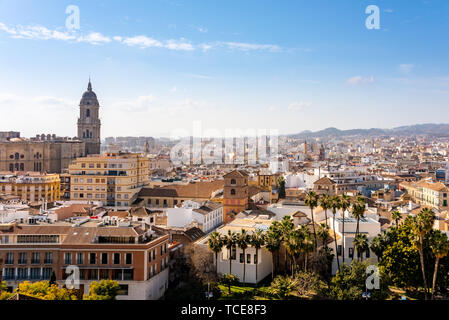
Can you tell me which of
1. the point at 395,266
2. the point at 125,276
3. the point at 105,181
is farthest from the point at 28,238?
the point at 105,181

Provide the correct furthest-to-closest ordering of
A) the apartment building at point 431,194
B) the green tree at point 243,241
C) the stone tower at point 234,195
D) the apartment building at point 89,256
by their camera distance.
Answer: the apartment building at point 431,194, the stone tower at point 234,195, the green tree at point 243,241, the apartment building at point 89,256

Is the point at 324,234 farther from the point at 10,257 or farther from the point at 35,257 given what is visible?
the point at 10,257

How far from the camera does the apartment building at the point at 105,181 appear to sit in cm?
4344

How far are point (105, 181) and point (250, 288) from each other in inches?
1002

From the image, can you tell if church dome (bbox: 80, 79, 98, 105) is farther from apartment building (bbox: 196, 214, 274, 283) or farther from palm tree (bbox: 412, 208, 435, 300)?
palm tree (bbox: 412, 208, 435, 300)

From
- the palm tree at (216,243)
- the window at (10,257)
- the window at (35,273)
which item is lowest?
the window at (35,273)

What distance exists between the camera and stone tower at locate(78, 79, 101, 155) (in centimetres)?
7400

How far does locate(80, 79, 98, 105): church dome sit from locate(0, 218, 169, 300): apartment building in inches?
2138

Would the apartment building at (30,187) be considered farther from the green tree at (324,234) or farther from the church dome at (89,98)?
the green tree at (324,234)

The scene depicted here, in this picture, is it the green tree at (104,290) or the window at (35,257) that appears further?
the window at (35,257)

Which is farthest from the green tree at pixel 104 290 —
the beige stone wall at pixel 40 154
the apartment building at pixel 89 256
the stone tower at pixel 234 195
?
the beige stone wall at pixel 40 154

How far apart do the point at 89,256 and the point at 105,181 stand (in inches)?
935

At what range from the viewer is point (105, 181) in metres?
43.7

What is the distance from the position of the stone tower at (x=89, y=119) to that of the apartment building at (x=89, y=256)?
53979 millimetres
